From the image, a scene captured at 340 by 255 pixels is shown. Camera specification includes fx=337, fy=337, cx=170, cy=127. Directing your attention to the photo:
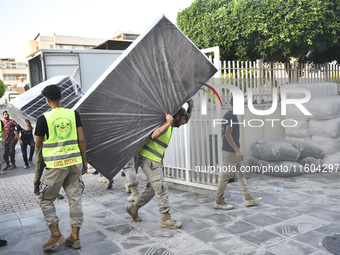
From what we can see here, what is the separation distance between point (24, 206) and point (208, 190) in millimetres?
3248

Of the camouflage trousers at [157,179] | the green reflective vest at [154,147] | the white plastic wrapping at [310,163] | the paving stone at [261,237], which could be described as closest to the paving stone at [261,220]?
the paving stone at [261,237]

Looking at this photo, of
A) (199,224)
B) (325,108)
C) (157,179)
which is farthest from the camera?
(325,108)

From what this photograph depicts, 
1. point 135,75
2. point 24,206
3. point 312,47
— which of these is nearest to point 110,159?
point 135,75

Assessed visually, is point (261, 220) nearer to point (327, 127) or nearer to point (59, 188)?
point (59, 188)

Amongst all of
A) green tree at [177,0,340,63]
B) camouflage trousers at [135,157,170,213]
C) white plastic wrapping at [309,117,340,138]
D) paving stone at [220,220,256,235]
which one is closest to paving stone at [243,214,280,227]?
paving stone at [220,220,256,235]

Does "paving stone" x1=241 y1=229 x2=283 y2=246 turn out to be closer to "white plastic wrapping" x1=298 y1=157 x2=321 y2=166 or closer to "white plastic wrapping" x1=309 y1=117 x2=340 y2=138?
"white plastic wrapping" x1=298 y1=157 x2=321 y2=166

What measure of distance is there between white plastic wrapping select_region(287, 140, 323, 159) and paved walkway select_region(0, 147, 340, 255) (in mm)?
844

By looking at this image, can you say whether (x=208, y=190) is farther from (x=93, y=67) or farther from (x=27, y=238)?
(x=93, y=67)

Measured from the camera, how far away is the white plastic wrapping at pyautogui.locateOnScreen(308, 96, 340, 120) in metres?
7.41

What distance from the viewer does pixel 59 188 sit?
3809 mm

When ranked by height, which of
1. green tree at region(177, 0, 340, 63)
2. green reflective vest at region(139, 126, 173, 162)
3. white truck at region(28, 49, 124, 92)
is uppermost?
green tree at region(177, 0, 340, 63)

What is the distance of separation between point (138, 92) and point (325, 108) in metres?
5.30

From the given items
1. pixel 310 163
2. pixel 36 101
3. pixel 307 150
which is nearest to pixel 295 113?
pixel 307 150

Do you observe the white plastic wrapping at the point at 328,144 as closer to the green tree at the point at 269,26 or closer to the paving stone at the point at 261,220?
the paving stone at the point at 261,220
